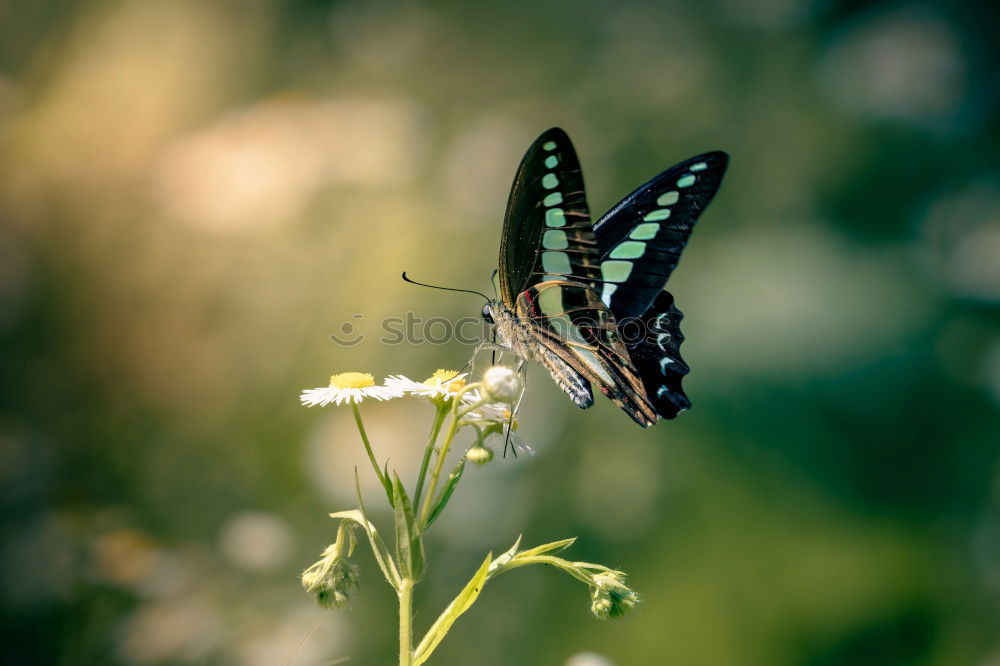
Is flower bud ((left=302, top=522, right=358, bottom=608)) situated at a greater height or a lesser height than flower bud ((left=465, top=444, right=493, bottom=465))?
lesser

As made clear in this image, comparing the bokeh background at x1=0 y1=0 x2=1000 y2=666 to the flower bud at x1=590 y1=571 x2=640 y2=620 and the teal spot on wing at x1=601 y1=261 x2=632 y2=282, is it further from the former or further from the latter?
the flower bud at x1=590 y1=571 x2=640 y2=620

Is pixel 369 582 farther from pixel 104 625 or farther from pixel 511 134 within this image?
pixel 511 134

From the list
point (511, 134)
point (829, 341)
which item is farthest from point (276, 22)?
point (829, 341)

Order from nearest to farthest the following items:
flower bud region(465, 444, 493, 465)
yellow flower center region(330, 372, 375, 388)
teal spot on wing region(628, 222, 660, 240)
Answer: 1. flower bud region(465, 444, 493, 465)
2. yellow flower center region(330, 372, 375, 388)
3. teal spot on wing region(628, 222, 660, 240)

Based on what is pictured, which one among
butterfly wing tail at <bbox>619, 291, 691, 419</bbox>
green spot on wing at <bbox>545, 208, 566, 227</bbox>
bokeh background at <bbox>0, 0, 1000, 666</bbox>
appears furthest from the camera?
bokeh background at <bbox>0, 0, 1000, 666</bbox>

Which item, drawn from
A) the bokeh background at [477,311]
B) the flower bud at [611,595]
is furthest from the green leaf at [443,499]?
the bokeh background at [477,311]

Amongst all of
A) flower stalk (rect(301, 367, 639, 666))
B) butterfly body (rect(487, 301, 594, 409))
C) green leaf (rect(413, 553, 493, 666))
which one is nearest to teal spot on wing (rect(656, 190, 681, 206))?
butterfly body (rect(487, 301, 594, 409))
